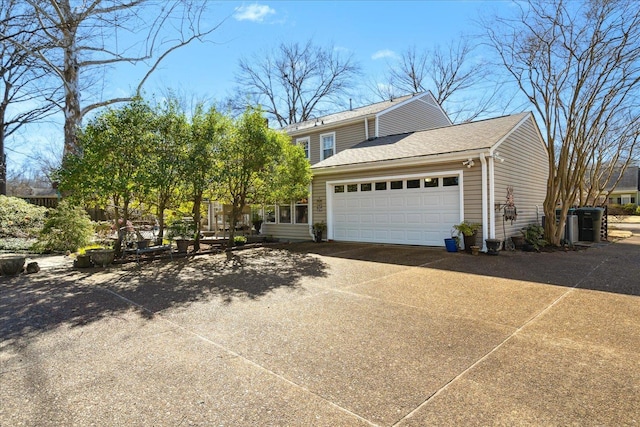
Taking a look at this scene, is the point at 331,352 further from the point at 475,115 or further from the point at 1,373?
the point at 475,115

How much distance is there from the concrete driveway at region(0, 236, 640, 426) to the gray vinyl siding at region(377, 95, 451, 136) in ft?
34.3

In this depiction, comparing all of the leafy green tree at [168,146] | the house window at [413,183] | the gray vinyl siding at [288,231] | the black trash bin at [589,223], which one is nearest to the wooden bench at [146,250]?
the leafy green tree at [168,146]

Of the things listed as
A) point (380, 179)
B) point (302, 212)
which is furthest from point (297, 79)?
point (380, 179)

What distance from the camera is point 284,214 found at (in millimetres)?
14461

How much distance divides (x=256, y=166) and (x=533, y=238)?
8471 mm

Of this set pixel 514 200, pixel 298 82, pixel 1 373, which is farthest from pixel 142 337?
pixel 298 82

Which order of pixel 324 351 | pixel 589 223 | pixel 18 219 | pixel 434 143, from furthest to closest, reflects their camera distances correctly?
pixel 18 219 → pixel 589 223 → pixel 434 143 → pixel 324 351

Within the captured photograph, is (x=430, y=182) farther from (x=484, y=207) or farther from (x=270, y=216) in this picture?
(x=270, y=216)

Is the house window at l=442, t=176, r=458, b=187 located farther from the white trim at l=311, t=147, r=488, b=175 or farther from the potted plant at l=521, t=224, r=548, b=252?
the potted plant at l=521, t=224, r=548, b=252

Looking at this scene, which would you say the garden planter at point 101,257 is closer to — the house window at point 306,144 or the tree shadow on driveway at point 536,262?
the tree shadow on driveway at point 536,262

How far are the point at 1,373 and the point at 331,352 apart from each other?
284cm

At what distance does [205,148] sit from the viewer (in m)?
9.14

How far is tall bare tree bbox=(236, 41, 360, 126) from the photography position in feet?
95.3

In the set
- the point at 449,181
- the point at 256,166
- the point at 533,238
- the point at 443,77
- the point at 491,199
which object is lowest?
the point at 533,238
